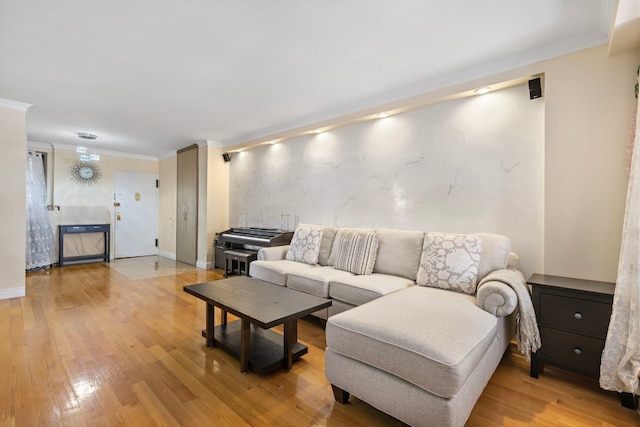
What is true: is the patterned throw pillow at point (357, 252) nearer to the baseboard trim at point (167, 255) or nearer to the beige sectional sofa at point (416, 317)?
the beige sectional sofa at point (416, 317)

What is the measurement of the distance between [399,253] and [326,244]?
37.6 inches

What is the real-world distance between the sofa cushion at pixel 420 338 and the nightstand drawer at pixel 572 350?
0.52 metres

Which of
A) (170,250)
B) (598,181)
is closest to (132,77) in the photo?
(598,181)

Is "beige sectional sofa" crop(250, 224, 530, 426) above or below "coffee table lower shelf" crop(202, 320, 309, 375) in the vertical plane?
above

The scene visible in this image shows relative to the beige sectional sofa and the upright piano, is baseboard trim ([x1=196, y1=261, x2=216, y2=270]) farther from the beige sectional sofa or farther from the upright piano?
the beige sectional sofa

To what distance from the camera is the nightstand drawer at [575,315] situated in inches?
72.2

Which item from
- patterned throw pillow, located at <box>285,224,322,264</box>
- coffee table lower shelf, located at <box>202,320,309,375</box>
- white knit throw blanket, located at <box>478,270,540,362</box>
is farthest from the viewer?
patterned throw pillow, located at <box>285,224,322,264</box>

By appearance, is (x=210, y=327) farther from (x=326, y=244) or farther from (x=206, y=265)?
(x=206, y=265)

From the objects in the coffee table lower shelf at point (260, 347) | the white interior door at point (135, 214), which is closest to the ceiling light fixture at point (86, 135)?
the white interior door at point (135, 214)

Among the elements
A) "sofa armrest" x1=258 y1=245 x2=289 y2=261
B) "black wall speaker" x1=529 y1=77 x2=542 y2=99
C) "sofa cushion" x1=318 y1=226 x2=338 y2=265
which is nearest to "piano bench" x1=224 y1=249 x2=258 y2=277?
"sofa armrest" x1=258 y1=245 x2=289 y2=261

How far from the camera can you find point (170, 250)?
6652 millimetres

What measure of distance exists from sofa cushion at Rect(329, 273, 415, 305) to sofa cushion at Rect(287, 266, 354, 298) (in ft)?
0.23

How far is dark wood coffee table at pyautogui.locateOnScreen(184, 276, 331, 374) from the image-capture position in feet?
6.45

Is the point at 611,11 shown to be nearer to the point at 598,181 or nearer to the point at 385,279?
the point at 598,181
